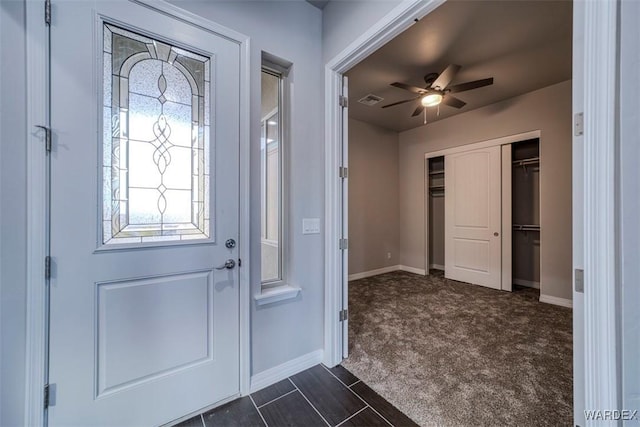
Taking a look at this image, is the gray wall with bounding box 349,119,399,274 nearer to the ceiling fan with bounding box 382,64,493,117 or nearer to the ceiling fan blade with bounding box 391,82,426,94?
the ceiling fan with bounding box 382,64,493,117

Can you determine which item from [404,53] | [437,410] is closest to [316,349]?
[437,410]

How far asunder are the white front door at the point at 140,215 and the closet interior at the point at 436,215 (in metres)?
4.66

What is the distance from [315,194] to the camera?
206 centimetres

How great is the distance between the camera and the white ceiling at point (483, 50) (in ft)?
6.91

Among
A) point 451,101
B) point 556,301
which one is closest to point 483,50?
point 451,101

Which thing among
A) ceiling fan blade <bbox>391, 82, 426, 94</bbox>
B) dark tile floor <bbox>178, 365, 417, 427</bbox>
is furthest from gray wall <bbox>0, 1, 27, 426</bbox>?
ceiling fan blade <bbox>391, 82, 426, 94</bbox>

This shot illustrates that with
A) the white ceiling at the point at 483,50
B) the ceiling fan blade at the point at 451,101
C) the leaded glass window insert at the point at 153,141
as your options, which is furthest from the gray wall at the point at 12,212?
the ceiling fan blade at the point at 451,101

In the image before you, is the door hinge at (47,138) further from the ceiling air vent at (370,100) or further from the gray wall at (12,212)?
the ceiling air vent at (370,100)

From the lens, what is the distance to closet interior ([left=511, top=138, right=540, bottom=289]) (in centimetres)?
405

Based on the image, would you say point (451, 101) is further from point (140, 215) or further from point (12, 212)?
point (12, 212)

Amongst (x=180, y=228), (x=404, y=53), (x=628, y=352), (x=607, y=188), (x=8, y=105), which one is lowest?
(x=628, y=352)

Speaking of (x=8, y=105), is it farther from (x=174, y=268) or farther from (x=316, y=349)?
(x=316, y=349)

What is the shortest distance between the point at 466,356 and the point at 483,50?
2980mm

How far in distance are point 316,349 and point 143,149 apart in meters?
1.89
